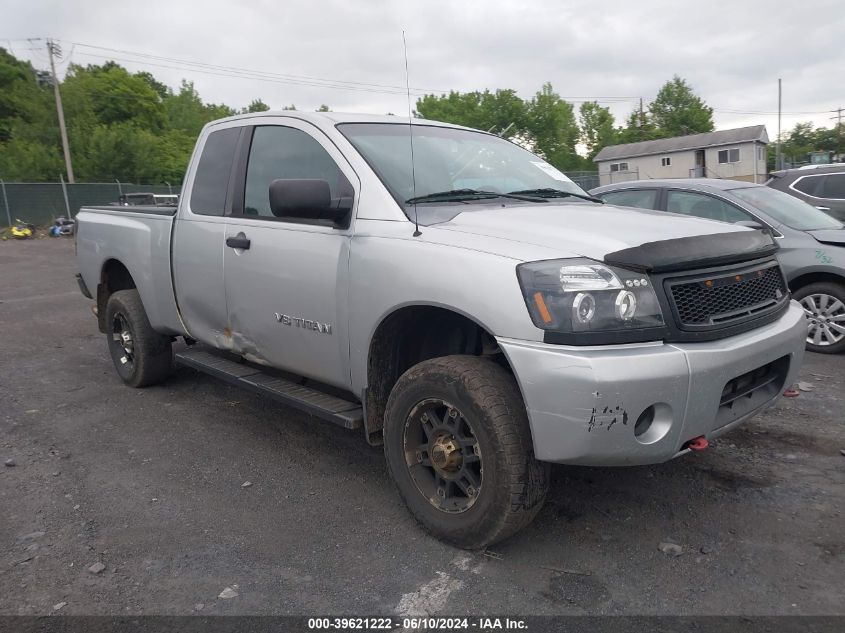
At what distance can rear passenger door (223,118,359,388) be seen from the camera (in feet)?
11.3

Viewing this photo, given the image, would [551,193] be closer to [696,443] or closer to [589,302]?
[589,302]

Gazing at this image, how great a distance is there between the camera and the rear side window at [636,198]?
721cm

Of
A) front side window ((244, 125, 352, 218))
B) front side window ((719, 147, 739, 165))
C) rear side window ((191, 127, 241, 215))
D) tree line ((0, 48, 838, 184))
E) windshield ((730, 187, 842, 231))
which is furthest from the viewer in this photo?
front side window ((719, 147, 739, 165))

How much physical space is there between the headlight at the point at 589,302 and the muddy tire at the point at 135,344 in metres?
3.71

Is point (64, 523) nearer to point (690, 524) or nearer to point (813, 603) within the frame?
point (690, 524)

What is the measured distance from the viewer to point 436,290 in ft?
9.46

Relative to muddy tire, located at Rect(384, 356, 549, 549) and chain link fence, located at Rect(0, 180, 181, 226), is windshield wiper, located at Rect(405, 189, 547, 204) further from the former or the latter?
chain link fence, located at Rect(0, 180, 181, 226)

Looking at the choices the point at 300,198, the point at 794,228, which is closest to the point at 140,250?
the point at 300,198

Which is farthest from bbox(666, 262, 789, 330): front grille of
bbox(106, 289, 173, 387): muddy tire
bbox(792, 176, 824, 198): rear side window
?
bbox(792, 176, 824, 198): rear side window

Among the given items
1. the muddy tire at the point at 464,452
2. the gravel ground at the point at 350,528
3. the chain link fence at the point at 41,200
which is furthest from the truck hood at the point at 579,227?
the chain link fence at the point at 41,200

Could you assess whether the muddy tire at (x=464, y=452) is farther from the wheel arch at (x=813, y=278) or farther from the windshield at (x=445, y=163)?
the wheel arch at (x=813, y=278)

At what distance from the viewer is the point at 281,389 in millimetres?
3887

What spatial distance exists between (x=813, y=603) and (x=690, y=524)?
683 millimetres

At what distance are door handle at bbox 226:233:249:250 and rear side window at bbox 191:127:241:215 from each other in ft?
1.20
